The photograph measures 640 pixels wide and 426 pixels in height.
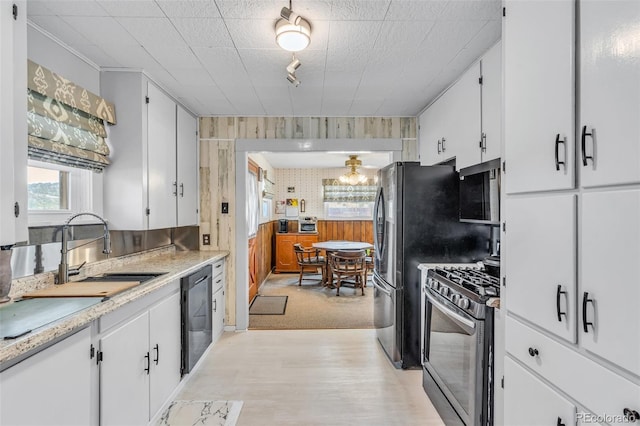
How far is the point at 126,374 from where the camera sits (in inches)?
70.9

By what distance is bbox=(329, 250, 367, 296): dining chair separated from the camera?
17.1 feet

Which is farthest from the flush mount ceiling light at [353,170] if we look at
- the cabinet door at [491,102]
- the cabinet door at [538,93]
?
the cabinet door at [538,93]

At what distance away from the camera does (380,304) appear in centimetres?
336

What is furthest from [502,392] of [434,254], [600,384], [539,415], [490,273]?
[434,254]

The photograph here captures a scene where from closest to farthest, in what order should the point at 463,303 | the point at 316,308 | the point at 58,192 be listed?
1. the point at 463,303
2. the point at 58,192
3. the point at 316,308

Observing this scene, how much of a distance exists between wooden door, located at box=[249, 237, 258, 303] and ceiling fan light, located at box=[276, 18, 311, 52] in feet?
11.7

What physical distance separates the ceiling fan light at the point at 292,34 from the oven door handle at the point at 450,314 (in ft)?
5.89

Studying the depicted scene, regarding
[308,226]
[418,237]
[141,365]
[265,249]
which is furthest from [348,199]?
[141,365]

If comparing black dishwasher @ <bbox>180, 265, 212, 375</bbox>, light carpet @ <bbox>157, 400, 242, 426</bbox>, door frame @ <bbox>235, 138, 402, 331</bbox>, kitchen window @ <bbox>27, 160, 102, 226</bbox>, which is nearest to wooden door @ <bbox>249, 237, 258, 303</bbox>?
door frame @ <bbox>235, 138, 402, 331</bbox>

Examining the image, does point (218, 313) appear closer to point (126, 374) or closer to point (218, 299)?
point (218, 299)

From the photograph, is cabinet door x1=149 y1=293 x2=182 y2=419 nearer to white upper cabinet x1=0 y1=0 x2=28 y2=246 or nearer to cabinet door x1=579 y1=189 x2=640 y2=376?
white upper cabinet x1=0 y1=0 x2=28 y2=246

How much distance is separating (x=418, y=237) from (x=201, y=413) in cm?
212

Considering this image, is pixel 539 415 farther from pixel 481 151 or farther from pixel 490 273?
pixel 481 151

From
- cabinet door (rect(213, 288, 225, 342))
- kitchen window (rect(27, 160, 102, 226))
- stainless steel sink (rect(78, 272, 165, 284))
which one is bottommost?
cabinet door (rect(213, 288, 225, 342))
